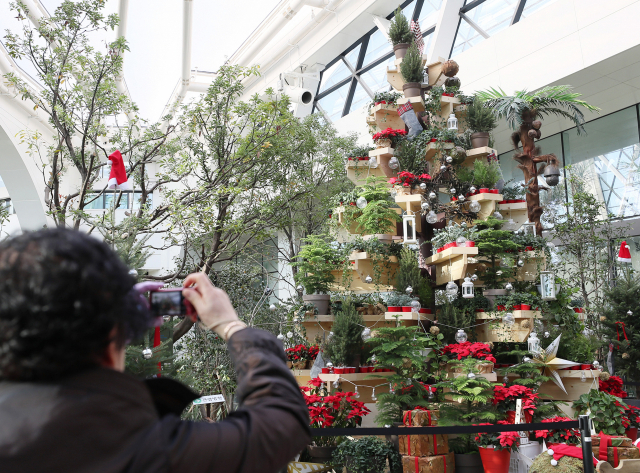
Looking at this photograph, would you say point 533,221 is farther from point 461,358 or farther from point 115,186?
point 115,186

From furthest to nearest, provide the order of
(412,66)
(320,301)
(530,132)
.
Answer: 1. (530,132)
2. (412,66)
3. (320,301)

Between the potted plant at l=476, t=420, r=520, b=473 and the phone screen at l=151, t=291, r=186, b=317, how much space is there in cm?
400

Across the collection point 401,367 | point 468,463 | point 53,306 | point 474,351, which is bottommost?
point 468,463

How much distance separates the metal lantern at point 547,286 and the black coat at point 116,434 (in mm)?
5579

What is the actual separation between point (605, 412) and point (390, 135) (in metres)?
3.74

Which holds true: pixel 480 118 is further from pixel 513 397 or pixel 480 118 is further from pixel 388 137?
pixel 513 397

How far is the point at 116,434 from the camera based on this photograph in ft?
2.29

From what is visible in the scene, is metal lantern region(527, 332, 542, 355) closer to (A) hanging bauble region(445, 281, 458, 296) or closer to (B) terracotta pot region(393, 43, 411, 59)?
(A) hanging bauble region(445, 281, 458, 296)

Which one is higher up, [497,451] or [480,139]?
[480,139]

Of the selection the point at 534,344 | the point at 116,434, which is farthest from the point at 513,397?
the point at 116,434

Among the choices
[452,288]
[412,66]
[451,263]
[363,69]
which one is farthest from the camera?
[363,69]

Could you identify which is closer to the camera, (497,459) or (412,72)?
(497,459)

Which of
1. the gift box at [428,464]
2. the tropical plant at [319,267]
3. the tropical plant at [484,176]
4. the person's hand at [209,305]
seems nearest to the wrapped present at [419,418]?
the gift box at [428,464]

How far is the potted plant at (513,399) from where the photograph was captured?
4676mm
